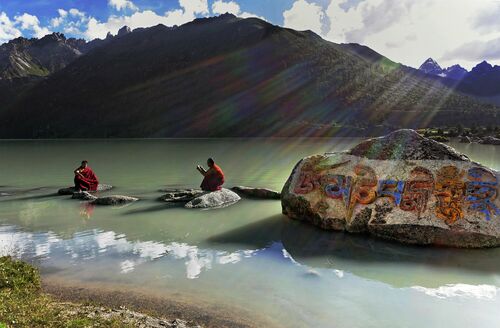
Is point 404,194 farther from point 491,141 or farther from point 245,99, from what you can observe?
point 245,99

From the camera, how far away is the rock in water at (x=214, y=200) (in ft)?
58.3

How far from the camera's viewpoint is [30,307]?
22.7ft

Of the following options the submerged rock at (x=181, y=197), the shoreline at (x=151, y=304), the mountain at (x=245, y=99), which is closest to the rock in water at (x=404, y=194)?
the submerged rock at (x=181, y=197)

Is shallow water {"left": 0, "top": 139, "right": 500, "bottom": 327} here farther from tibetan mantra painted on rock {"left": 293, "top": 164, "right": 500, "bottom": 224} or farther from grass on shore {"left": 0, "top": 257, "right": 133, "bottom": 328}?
tibetan mantra painted on rock {"left": 293, "top": 164, "right": 500, "bottom": 224}

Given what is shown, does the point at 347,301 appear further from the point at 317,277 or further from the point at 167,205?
the point at 167,205

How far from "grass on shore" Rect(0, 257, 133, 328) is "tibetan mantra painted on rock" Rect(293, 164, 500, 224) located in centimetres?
854

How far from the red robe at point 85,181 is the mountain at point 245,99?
102 meters

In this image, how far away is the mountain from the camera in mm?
137875

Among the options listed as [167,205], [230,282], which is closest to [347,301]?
[230,282]

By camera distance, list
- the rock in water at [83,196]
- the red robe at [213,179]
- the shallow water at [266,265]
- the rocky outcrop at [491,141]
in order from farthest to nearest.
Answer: the rocky outcrop at [491,141]
the red robe at [213,179]
the rock in water at [83,196]
the shallow water at [266,265]

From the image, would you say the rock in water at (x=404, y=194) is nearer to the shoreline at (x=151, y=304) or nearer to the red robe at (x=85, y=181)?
the shoreline at (x=151, y=304)

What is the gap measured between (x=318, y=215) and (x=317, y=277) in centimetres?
440

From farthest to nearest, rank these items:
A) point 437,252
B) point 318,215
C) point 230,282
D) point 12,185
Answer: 1. point 12,185
2. point 318,215
3. point 437,252
4. point 230,282

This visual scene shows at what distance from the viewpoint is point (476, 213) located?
459 inches
